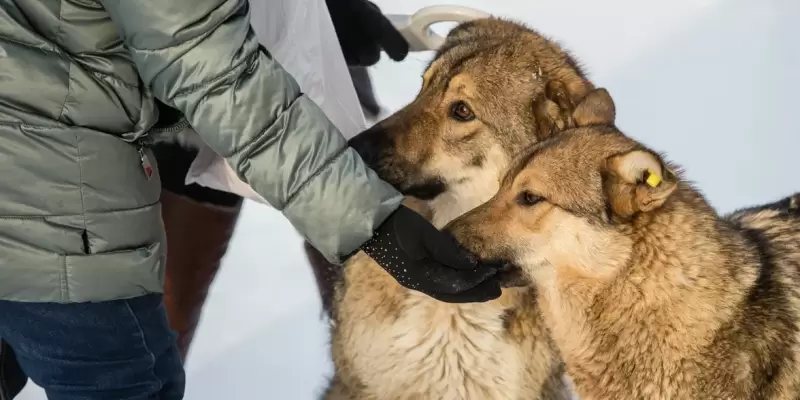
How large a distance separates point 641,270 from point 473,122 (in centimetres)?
62

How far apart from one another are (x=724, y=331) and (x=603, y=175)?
0.45 metres

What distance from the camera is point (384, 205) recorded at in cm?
152

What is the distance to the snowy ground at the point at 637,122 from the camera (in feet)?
10.8

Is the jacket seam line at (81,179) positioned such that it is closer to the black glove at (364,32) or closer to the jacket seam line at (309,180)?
the jacket seam line at (309,180)

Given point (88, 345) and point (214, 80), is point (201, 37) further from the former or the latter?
point (88, 345)

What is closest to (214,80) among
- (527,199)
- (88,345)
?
(88,345)

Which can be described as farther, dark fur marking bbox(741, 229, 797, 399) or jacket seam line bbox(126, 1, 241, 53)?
dark fur marking bbox(741, 229, 797, 399)

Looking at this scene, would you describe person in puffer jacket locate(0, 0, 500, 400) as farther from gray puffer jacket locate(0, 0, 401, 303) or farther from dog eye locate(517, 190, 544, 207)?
dog eye locate(517, 190, 544, 207)

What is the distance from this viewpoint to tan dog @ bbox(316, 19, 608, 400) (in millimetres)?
2002

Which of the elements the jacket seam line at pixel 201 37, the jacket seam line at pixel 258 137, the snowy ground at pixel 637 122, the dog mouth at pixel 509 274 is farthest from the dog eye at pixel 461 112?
the snowy ground at pixel 637 122

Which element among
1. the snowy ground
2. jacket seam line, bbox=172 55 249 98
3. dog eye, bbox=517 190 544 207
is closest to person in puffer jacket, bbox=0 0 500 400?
jacket seam line, bbox=172 55 249 98

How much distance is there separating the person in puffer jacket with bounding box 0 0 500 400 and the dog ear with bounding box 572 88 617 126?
0.55 meters

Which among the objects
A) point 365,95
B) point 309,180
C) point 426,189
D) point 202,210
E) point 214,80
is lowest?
point 202,210

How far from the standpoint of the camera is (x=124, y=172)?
1.52 m
